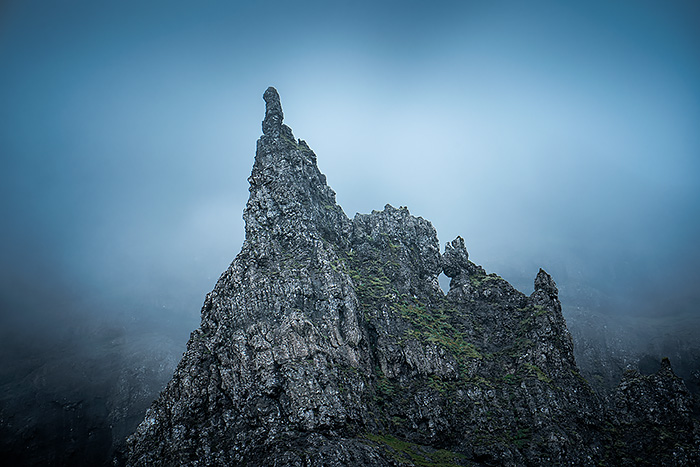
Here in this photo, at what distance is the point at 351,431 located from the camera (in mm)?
38438

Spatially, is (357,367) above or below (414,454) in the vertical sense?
above

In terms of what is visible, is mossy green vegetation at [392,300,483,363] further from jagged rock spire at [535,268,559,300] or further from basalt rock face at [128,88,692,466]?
jagged rock spire at [535,268,559,300]

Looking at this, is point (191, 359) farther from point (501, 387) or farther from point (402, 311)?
point (501, 387)

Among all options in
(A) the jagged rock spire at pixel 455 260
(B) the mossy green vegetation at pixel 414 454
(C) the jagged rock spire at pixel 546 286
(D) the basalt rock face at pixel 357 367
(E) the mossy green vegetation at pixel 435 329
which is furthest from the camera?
(A) the jagged rock spire at pixel 455 260

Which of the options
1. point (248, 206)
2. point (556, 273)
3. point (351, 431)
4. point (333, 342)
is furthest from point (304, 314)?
point (556, 273)

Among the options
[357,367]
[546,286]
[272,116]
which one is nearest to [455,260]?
[546,286]

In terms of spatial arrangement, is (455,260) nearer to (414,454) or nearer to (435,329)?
(435,329)

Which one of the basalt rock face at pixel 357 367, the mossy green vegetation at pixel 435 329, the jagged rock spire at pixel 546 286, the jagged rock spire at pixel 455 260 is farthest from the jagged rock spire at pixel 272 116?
the jagged rock spire at pixel 546 286

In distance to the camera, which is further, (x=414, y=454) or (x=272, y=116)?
(x=272, y=116)

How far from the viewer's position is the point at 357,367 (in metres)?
46.8

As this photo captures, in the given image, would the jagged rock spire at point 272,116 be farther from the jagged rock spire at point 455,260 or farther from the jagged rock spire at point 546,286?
the jagged rock spire at point 546,286

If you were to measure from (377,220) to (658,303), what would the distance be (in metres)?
122

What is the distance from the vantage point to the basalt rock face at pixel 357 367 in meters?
37.8

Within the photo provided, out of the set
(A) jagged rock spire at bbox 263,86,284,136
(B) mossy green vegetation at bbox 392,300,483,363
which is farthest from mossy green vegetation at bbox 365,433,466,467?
(A) jagged rock spire at bbox 263,86,284,136
